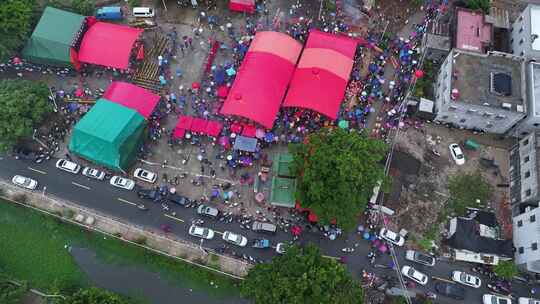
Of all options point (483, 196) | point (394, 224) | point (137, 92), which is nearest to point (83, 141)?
point (137, 92)

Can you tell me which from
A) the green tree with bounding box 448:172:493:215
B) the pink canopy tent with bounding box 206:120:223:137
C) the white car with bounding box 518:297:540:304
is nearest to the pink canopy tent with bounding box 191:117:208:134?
the pink canopy tent with bounding box 206:120:223:137

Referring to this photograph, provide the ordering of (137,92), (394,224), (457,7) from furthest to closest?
1. (457,7)
2. (137,92)
3. (394,224)

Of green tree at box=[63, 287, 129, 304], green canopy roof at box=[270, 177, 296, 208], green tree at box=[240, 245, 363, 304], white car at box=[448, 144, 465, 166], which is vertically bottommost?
green tree at box=[63, 287, 129, 304]

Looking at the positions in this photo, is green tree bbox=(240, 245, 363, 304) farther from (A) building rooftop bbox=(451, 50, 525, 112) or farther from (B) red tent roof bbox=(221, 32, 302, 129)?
(A) building rooftop bbox=(451, 50, 525, 112)

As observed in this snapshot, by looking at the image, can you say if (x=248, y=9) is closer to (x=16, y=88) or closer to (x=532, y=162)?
(x=16, y=88)

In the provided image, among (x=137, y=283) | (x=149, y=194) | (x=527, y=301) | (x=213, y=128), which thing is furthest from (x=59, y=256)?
(x=527, y=301)

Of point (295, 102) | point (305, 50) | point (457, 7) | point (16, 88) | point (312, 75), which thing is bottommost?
point (16, 88)

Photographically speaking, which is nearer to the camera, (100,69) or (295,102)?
(295,102)
